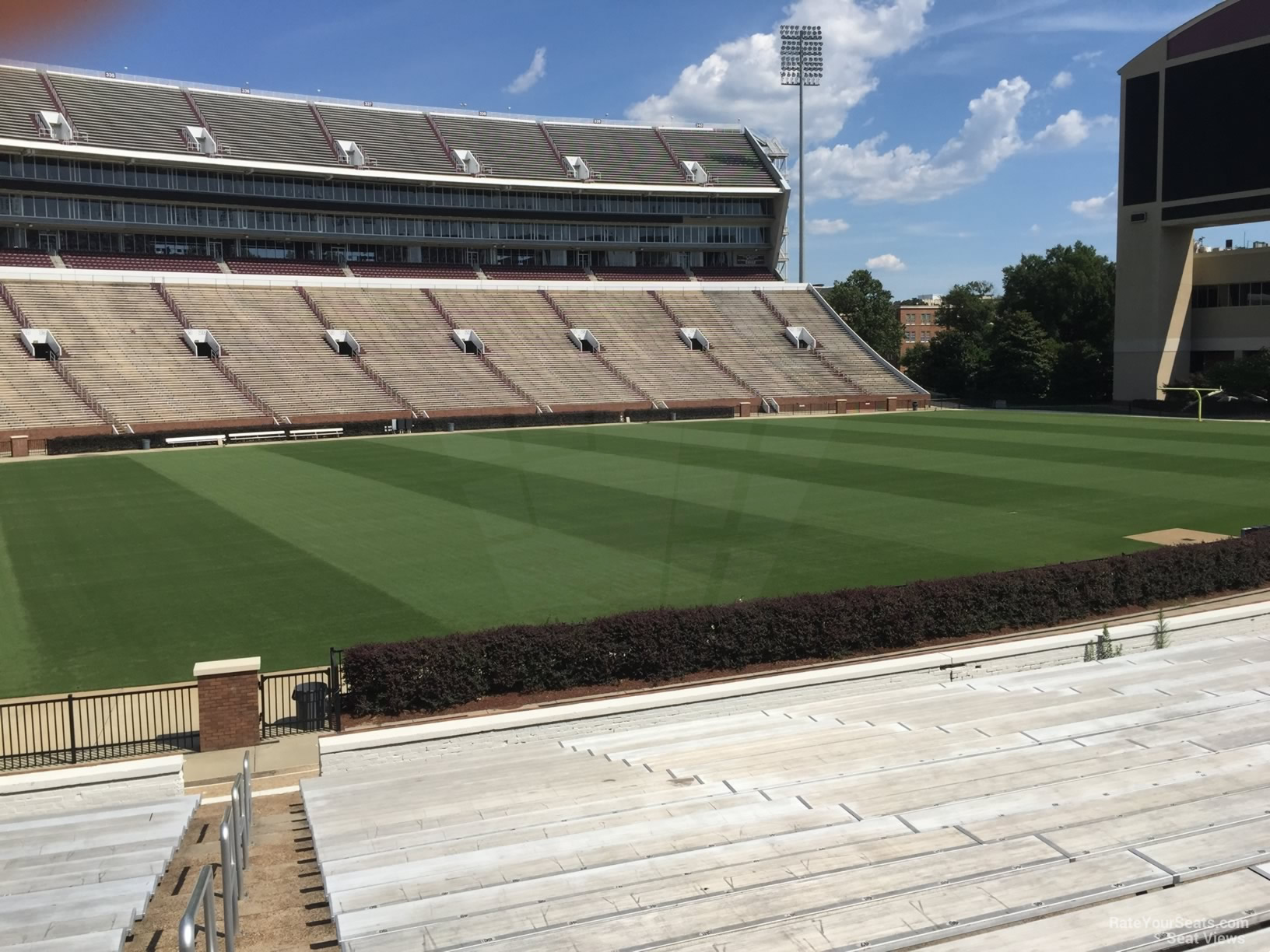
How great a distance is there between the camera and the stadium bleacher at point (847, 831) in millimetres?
5980

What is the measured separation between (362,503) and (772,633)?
19.2 m

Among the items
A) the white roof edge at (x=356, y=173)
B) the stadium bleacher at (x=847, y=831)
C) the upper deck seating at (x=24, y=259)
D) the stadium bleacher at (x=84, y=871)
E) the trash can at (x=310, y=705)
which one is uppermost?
the white roof edge at (x=356, y=173)

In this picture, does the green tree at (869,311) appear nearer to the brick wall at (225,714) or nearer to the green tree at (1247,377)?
the green tree at (1247,377)

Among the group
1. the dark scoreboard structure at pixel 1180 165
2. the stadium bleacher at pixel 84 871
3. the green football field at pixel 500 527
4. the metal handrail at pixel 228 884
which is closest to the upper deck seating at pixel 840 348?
the dark scoreboard structure at pixel 1180 165

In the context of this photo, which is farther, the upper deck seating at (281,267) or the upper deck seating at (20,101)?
the upper deck seating at (281,267)

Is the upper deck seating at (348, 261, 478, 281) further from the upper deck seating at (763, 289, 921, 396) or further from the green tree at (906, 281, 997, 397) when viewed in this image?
the green tree at (906, 281, 997, 397)

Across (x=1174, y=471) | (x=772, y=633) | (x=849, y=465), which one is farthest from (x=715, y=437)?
(x=772, y=633)

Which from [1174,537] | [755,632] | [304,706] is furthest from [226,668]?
[1174,537]

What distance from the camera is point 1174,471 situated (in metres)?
36.5

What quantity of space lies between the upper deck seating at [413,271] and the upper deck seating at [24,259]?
754 inches

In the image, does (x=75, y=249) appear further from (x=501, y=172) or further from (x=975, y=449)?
(x=975, y=449)

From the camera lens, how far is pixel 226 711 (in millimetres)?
12492

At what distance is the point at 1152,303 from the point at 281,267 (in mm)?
58274

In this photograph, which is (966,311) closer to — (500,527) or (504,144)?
(504,144)
